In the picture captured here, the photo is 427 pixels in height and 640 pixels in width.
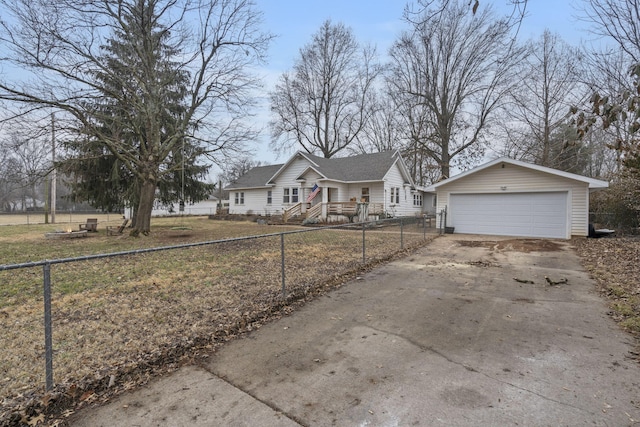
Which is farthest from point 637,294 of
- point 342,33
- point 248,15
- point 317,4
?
point 342,33

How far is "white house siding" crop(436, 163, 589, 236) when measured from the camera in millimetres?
12945

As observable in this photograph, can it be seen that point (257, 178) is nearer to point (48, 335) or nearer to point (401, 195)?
point (401, 195)

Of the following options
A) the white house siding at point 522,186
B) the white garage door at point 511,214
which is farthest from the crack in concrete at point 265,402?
the white house siding at point 522,186

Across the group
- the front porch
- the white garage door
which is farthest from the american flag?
the white garage door

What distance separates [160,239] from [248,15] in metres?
10.7

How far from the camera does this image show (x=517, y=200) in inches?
562

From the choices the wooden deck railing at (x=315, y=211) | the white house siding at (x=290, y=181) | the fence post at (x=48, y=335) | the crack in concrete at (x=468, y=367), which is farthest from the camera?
the white house siding at (x=290, y=181)

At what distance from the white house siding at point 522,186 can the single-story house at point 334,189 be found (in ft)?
18.4

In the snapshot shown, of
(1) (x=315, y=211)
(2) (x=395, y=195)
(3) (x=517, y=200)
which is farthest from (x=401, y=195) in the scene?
(3) (x=517, y=200)

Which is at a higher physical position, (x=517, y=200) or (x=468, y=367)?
(x=517, y=200)

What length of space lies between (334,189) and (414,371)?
20.7 meters

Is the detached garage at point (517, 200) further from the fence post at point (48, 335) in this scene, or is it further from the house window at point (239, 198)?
the house window at point (239, 198)

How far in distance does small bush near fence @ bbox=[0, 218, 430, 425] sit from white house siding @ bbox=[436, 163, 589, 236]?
27.6 ft

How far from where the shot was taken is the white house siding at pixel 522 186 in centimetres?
1295
